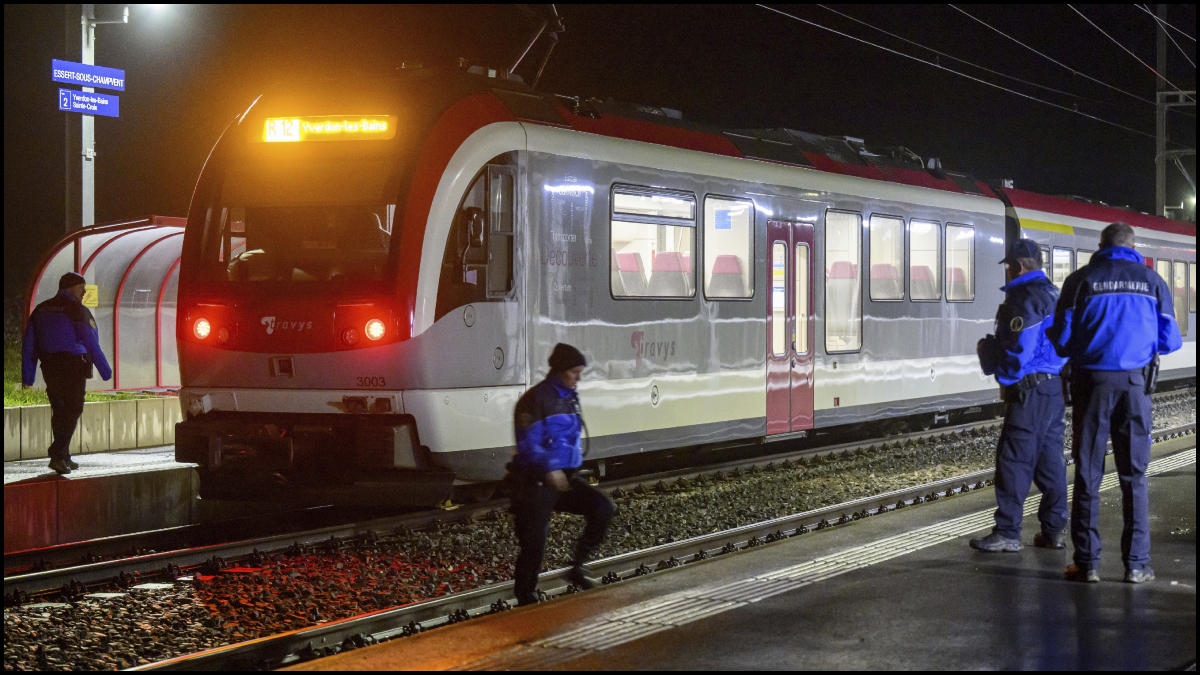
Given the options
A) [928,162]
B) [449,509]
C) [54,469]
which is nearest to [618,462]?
[449,509]

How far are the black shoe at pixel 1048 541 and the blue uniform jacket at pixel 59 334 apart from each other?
821cm

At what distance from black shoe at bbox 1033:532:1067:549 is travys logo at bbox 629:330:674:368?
13.6 ft

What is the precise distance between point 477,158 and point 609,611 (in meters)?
4.24

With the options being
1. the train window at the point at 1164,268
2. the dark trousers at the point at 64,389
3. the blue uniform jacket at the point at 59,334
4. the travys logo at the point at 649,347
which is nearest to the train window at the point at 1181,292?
the train window at the point at 1164,268

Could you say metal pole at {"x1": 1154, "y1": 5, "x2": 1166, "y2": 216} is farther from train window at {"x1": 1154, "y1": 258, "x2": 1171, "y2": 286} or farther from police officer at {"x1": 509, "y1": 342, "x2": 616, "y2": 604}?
police officer at {"x1": 509, "y1": 342, "x2": 616, "y2": 604}

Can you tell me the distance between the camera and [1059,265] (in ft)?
61.7

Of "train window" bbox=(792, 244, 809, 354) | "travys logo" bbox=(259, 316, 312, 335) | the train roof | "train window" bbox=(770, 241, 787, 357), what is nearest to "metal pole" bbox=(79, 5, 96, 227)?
"travys logo" bbox=(259, 316, 312, 335)

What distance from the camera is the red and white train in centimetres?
933

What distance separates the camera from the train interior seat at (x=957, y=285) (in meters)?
16.3

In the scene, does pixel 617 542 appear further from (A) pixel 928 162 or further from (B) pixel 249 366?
(A) pixel 928 162

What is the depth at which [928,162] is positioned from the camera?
17000mm

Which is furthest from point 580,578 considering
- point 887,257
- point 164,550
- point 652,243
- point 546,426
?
point 887,257

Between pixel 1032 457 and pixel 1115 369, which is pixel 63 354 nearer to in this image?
pixel 1032 457

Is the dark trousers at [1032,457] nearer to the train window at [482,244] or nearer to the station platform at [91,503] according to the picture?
the train window at [482,244]
